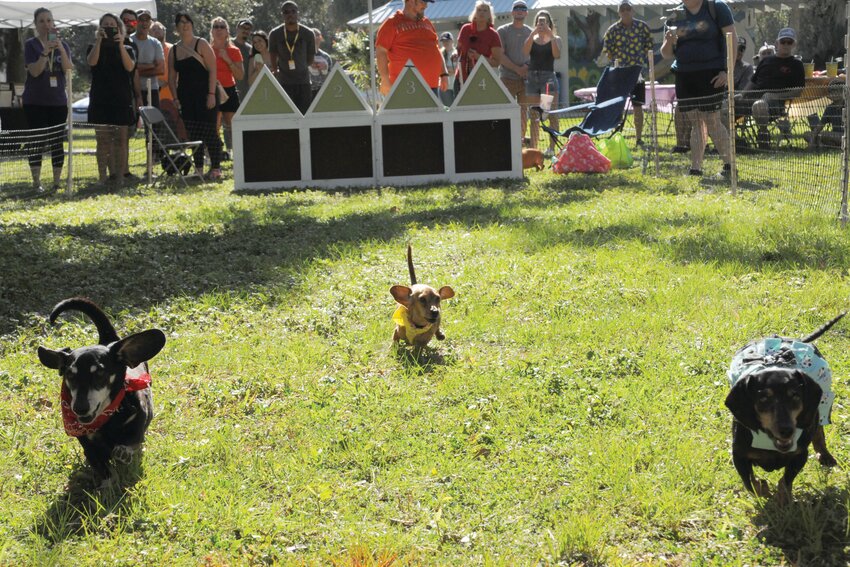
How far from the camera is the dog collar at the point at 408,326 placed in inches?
199

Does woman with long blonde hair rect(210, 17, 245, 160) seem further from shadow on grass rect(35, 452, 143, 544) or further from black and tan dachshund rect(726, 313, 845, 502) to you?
black and tan dachshund rect(726, 313, 845, 502)

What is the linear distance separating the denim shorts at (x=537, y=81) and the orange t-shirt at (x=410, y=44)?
7.02ft

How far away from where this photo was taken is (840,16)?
27.6 metres

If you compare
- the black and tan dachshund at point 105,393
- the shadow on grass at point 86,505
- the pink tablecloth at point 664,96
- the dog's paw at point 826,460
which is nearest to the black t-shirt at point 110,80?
the black and tan dachshund at point 105,393

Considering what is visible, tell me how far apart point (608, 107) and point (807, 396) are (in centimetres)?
1065

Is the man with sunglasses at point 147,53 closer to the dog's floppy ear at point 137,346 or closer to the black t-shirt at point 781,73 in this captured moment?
the black t-shirt at point 781,73

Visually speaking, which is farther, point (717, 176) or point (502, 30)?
point (502, 30)

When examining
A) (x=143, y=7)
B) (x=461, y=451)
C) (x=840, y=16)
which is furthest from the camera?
(x=840, y=16)

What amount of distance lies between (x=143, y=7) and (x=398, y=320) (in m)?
15.9

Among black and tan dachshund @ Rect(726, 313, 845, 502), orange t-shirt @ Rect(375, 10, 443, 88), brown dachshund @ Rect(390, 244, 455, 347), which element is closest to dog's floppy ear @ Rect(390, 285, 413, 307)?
brown dachshund @ Rect(390, 244, 455, 347)

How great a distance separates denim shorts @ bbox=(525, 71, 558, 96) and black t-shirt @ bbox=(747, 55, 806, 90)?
10.2ft

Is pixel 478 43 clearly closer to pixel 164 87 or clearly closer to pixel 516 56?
pixel 516 56

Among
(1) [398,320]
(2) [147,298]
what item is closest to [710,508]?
(1) [398,320]

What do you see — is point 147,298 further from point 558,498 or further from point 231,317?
point 558,498
